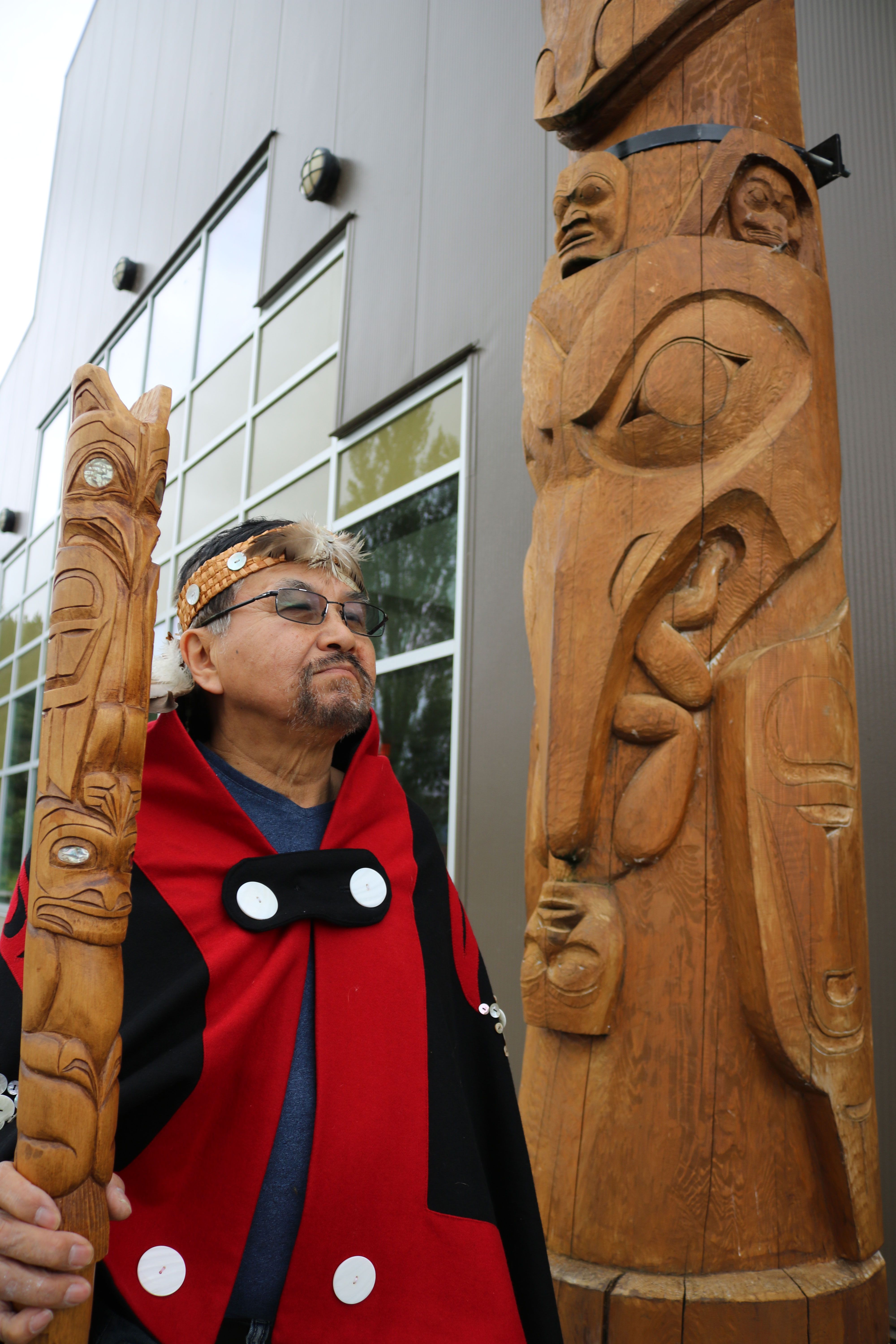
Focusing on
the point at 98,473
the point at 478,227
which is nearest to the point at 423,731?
the point at 478,227

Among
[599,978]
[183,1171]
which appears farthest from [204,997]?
[599,978]

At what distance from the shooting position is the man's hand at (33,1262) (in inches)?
41.6

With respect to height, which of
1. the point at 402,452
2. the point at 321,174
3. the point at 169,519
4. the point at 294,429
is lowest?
the point at 402,452

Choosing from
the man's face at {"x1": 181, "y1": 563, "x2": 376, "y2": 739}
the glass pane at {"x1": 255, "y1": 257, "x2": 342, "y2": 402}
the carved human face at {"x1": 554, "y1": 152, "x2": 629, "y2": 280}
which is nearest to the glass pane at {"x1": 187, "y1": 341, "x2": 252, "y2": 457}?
the glass pane at {"x1": 255, "y1": 257, "x2": 342, "y2": 402}

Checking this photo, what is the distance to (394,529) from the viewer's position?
546cm

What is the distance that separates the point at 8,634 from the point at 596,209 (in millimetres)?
12857

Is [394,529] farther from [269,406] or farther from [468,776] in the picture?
[269,406]

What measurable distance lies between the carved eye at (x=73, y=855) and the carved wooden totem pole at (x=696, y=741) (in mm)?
1144

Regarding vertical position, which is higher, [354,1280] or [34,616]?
[34,616]

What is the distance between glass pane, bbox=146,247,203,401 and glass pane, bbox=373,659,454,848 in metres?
4.82

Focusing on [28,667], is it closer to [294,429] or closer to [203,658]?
[294,429]

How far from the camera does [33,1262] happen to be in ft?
3.48

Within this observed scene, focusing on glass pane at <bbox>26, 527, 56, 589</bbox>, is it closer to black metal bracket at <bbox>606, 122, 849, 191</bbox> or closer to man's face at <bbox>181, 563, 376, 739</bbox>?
black metal bracket at <bbox>606, 122, 849, 191</bbox>

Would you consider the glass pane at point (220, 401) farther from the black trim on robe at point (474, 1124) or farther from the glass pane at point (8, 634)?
the black trim on robe at point (474, 1124)
